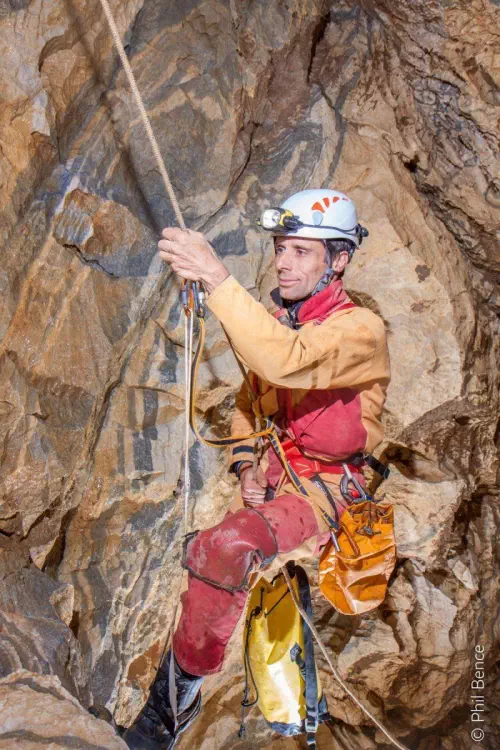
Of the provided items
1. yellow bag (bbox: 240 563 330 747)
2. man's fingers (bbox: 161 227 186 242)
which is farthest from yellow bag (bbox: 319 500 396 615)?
man's fingers (bbox: 161 227 186 242)

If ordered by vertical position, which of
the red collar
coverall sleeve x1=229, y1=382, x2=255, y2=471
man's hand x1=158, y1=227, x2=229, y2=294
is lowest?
coverall sleeve x1=229, y1=382, x2=255, y2=471

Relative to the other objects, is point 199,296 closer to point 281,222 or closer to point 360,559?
point 281,222

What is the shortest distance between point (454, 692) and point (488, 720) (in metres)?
0.37

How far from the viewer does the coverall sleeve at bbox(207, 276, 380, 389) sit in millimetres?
2398

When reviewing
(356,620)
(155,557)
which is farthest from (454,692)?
(155,557)

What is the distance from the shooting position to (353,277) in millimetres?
4211

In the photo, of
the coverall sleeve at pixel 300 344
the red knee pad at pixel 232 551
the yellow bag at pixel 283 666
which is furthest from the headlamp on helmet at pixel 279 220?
the yellow bag at pixel 283 666

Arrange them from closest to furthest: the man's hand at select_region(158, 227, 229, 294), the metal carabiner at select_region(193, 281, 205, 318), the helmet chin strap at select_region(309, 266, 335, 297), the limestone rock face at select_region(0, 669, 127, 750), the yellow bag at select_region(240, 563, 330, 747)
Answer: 1. the limestone rock face at select_region(0, 669, 127, 750)
2. the man's hand at select_region(158, 227, 229, 294)
3. the metal carabiner at select_region(193, 281, 205, 318)
4. the helmet chin strap at select_region(309, 266, 335, 297)
5. the yellow bag at select_region(240, 563, 330, 747)

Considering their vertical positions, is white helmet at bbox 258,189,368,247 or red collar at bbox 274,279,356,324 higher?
white helmet at bbox 258,189,368,247

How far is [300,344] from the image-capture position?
254 centimetres

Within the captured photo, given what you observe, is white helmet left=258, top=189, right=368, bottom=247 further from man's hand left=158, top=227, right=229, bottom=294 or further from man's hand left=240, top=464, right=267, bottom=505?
man's hand left=240, top=464, right=267, bottom=505

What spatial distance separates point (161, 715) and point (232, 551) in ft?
2.89

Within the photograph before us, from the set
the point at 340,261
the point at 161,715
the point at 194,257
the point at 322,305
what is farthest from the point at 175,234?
the point at 161,715

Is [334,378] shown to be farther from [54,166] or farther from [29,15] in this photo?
[29,15]
